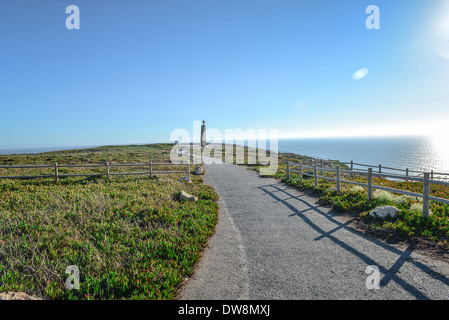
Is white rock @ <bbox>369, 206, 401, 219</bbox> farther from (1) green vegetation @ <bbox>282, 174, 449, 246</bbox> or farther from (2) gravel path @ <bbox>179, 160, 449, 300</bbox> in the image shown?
(2) gravel path @ <bbox>179, 160, 449, 300</bbox>

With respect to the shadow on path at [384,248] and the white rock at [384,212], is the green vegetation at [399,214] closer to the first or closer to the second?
the white rock at [384,212]

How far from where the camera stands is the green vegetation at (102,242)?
4.16 m

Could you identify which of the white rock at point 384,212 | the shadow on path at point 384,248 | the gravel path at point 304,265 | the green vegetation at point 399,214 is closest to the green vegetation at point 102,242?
the gravel path at point 304,265

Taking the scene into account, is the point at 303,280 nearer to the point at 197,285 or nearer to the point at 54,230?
the point at 197,285

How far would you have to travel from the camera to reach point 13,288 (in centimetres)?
404

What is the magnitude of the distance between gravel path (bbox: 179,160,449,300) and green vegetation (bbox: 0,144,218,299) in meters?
0.64

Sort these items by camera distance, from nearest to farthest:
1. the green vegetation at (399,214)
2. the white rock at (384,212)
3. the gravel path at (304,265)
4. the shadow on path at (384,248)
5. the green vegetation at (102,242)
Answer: the gravel path at (304,265), the shadow on path at (384,248), the green vegetation at (102,242), the green vegetation at (399,214), the white rock at (384,212)

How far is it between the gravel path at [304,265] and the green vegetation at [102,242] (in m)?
0.64

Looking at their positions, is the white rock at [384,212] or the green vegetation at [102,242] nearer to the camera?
the green vegetation at [102,242]

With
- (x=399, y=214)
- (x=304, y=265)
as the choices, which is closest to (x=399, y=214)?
(x=399, y=214)

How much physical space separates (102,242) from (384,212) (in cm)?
870

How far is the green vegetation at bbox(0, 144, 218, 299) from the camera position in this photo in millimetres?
4156

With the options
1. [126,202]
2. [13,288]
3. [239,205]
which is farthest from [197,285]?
[126,202]
